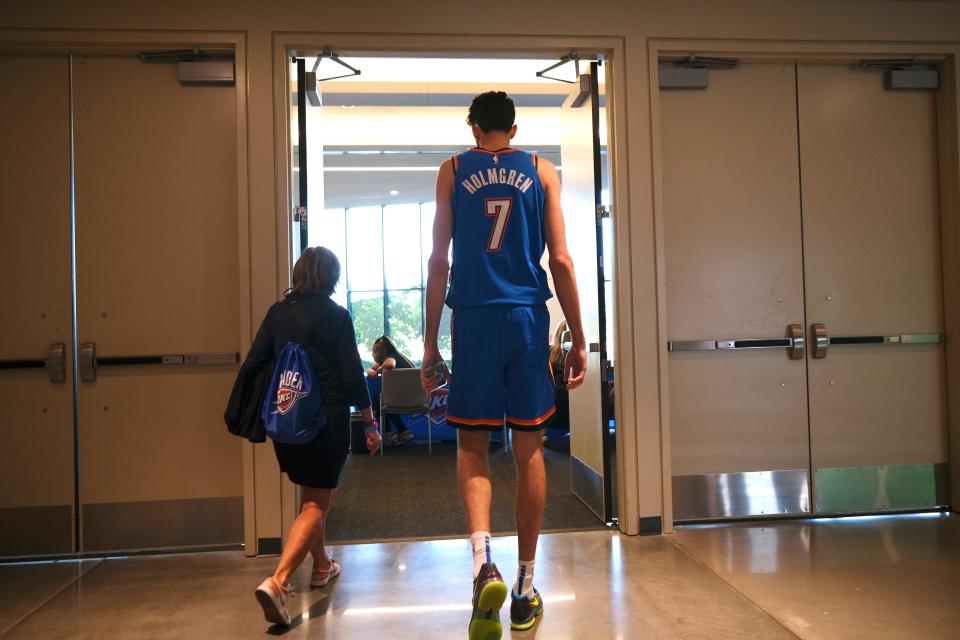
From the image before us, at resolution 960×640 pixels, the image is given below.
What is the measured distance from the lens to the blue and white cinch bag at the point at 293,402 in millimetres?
2408

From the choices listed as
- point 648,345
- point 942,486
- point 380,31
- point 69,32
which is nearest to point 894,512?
point 942,486

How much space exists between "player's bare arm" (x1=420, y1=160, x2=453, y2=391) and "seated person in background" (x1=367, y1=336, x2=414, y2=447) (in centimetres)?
455

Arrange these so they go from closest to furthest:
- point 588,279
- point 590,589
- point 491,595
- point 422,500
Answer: point 491,595 < point 590,589 < point 588,279 < point 422,500

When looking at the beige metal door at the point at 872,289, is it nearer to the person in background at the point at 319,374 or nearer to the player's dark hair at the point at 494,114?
the player's dark hair at the point at 494,114

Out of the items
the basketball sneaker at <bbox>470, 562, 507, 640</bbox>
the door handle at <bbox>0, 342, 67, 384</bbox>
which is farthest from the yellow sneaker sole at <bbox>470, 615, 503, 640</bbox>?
the door handle at <bbox>0, 342, 67, 384</bbox>

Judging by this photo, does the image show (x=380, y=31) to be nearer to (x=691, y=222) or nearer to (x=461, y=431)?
(x=691, y=222)

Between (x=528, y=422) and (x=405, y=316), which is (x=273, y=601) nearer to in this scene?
(x=528, y=422)

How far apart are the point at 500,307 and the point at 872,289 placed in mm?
2586

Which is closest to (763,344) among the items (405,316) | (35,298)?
(35,298)

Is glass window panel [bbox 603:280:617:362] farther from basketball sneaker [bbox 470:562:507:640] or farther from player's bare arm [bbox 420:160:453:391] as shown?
basketball sneaker [bbox 470:562:507:640]

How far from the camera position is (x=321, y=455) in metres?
2.54

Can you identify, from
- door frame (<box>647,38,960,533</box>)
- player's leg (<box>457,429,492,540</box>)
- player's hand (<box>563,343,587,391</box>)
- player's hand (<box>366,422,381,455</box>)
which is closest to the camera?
player's leg (<box>457,429,492,540</box>)

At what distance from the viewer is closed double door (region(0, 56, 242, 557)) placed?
336 cm

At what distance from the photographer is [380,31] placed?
3.41m
